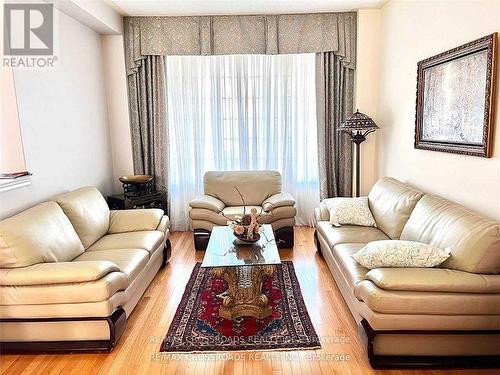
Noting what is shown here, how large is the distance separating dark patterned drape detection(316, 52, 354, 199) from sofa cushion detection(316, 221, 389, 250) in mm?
1434

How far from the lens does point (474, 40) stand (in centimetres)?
261

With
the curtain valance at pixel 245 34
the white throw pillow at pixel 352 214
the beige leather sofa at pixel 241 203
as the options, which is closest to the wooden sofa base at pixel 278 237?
the beige leather sofa at pixel 241 203

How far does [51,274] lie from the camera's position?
2316 mm

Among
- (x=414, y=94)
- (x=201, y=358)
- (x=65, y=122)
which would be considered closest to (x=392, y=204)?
(x=414, y=94)

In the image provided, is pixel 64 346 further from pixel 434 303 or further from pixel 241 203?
pixel 241 203

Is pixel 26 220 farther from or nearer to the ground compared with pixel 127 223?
farther from the ground

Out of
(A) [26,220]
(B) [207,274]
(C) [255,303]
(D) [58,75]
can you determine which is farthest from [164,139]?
(C) [255,303]

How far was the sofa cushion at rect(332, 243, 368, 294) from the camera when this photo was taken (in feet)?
8.25

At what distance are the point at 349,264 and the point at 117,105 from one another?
3.71 m

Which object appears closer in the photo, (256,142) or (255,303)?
(255,303)

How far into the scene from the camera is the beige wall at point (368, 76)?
462 centimetres

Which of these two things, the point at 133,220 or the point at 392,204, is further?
the point at 133,220

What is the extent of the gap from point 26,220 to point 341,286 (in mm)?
2415

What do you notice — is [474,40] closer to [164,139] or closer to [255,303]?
[255,303]
